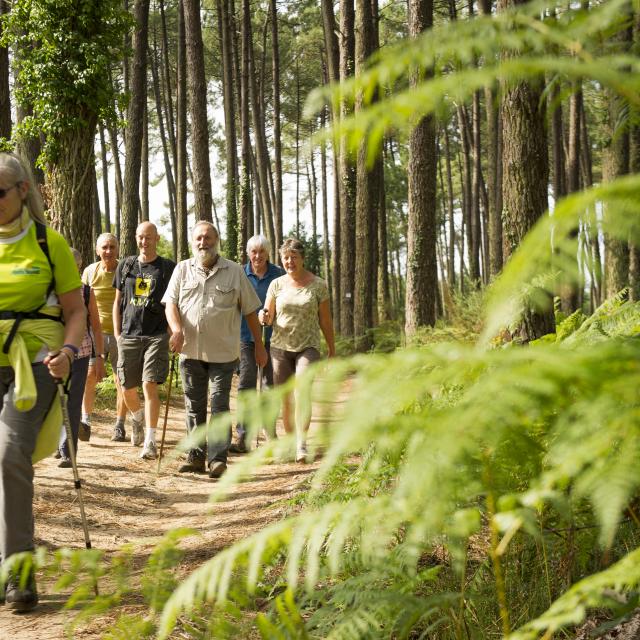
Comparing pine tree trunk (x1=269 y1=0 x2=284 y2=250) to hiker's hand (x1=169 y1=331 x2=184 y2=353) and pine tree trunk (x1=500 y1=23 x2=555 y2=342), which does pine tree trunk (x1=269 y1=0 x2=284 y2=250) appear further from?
pine tree trunk (x1=500 y1=23 x2=555 y2=342)

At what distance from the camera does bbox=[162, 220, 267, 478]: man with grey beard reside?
22.7 feet

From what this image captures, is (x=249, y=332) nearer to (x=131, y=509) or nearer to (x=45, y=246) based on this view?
(x=131, y=509)

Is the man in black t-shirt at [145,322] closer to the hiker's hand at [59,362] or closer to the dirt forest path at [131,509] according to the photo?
the dirt forest path at [131,509]

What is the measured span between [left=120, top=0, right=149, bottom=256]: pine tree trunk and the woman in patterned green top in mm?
8389

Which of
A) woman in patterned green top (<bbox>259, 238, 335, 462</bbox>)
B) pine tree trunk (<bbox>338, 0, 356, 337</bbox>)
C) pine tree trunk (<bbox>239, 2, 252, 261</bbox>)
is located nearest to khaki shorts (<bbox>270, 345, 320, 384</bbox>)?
woman in patterned green top (<bbox>259, 238, 335, 462</bbox>)

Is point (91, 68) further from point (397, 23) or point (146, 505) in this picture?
point (397, 23)

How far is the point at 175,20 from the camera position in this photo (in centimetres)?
3281

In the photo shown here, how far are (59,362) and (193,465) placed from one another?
377 centimetres

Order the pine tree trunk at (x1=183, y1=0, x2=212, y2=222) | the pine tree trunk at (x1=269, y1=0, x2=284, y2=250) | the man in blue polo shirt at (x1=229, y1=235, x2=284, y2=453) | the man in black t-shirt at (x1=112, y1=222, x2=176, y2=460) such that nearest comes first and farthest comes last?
1. the man in black t-shirt at (x1=112, y1=222, x2=176, y2=460)
2. the man in blue polo shirt at (x1=229, y1=235, x2=284, y2=453)
3. the pine tree trunk at (x1=183, y1=0, x2=212, y2=222)
4. the pine tree trunk at (x1=269, y1=0, x2=284, y2=250)

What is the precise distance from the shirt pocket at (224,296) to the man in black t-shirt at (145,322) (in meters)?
1.03

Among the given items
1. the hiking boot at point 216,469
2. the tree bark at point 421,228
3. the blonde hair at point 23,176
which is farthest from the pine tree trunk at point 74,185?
the blonde hair at point 23,176

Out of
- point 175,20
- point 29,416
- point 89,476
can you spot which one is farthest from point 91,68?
point 175,20

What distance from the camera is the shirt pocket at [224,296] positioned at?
6965 mm

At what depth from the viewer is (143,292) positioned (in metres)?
7.73
